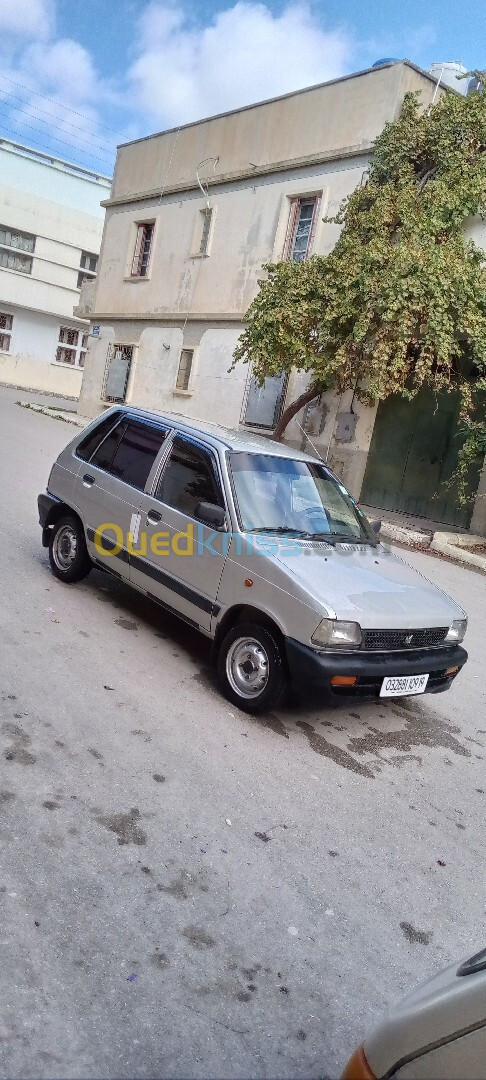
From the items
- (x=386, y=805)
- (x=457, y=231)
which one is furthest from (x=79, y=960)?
(x=457, y=231)

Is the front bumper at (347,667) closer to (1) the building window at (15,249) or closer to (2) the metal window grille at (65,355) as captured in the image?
(1) the building window at (15,249)

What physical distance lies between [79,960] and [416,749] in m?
2.99

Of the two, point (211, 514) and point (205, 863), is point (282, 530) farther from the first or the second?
point (205, 863)

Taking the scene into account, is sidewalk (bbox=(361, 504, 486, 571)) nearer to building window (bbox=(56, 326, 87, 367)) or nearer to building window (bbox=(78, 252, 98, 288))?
building window (bbox=(56, 326, 87, 367))

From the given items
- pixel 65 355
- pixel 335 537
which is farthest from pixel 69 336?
pixel 335 537

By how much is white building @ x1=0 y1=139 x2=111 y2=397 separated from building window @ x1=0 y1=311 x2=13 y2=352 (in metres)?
0.06

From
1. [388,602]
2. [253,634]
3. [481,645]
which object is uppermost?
[388,602]

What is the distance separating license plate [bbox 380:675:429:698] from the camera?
16.0 feet

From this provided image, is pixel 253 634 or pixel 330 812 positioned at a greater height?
pixel 253 634

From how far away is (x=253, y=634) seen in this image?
502 cm

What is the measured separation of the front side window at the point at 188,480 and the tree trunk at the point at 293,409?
427 inches

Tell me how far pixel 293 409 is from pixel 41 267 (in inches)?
1256

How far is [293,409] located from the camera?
17094 millimetres

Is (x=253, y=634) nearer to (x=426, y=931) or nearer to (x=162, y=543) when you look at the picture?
(x=162, y=543)
